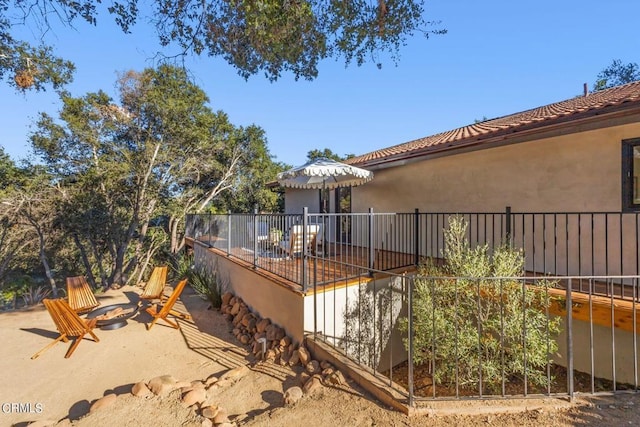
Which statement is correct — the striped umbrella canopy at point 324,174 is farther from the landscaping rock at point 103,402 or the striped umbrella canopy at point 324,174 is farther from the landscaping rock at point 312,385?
the landscaping rock at point 103,402

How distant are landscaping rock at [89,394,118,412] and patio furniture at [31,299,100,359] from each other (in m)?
2.27

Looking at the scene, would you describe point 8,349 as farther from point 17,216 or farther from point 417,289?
point 17,216

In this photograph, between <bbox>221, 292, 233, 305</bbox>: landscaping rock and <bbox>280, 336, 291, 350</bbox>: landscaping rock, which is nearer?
<bbox>280, 336, 291, 350</bbox>: landscaping rock

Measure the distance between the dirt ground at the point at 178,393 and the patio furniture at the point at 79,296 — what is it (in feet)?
2.41

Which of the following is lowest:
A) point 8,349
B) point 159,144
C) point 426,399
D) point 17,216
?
point 8,349

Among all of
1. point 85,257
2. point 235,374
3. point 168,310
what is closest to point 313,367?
point 235,374

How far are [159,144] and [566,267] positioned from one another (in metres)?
16.9

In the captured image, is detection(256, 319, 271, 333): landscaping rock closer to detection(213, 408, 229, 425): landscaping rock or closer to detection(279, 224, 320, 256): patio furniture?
detection(279, 224, 320, 256): patio furniture

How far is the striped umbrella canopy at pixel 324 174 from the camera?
7195 millimetres

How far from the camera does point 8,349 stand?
20.2 ft

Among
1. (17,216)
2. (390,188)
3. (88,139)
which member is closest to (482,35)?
(390,188)

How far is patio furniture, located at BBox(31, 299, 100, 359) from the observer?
18.6 feet

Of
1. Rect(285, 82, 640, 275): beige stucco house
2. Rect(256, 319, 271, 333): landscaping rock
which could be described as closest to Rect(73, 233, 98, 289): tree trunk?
Rect(256, 319, 271, 333): landscaping rock

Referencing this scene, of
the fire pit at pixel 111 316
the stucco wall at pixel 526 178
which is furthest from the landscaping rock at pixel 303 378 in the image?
the stucco wall at pixel 526 178
